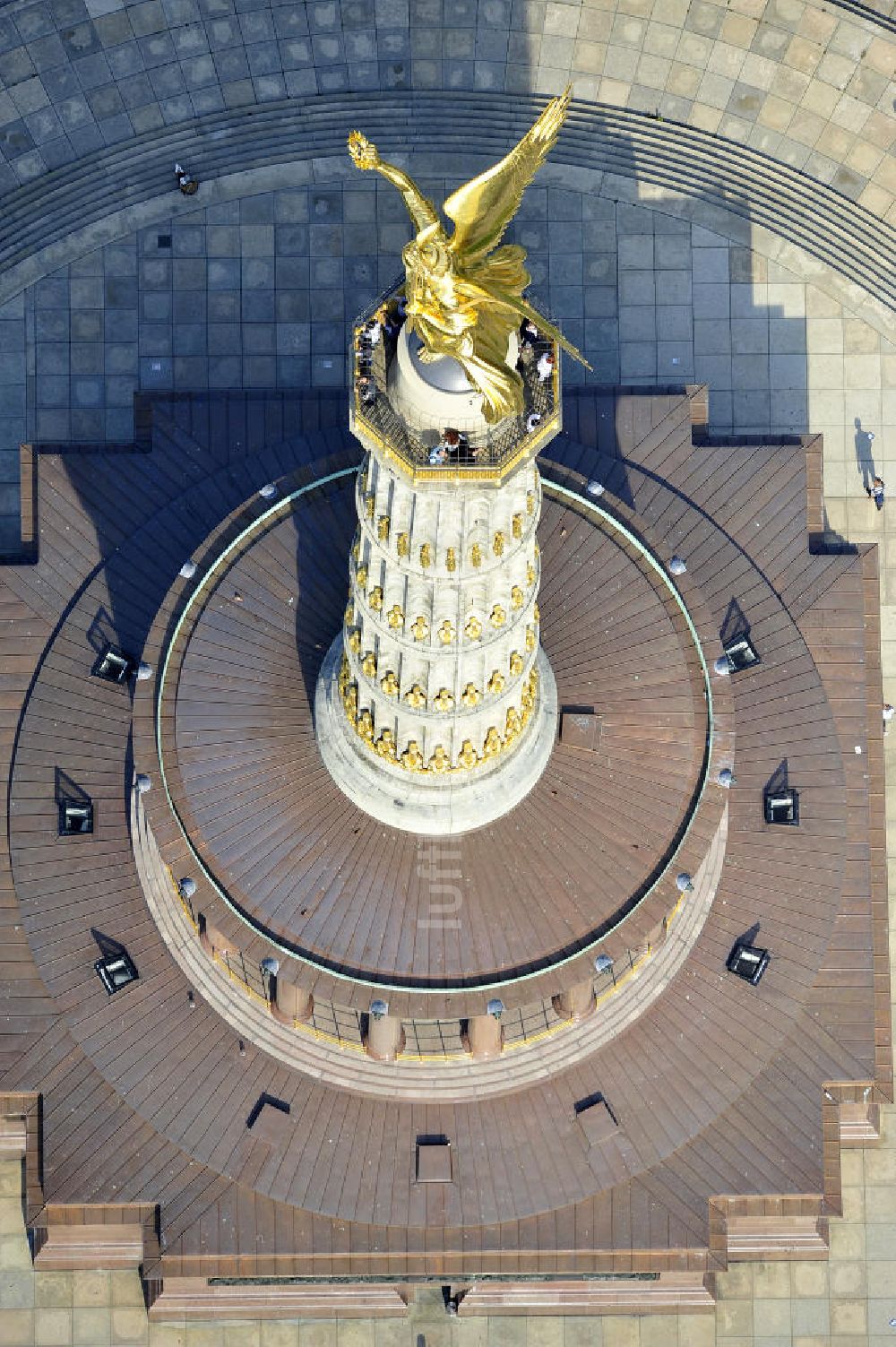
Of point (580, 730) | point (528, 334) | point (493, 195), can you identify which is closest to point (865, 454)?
point (580, 730)

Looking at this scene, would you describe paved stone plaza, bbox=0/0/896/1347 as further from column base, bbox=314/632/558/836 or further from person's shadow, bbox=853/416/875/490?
column base, bbox=314/632/558/836

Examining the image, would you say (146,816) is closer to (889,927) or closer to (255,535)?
(255,535)

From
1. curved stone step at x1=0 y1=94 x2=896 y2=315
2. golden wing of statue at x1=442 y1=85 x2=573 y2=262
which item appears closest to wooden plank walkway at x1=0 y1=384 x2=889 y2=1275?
curved stone step at x1=0 y1=94 x2=896 y2=315

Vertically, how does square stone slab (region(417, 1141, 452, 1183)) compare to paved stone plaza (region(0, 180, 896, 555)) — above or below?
below

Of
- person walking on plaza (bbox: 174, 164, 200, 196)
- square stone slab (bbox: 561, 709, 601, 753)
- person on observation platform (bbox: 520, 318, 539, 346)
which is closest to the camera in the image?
person on observation platform (bbox: 520, 318, 539, 346)

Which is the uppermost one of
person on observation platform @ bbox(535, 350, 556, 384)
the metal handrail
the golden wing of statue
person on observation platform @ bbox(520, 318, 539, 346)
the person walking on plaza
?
the person walking on plaza

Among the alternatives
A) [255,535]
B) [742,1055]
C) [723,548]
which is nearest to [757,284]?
[723,548]

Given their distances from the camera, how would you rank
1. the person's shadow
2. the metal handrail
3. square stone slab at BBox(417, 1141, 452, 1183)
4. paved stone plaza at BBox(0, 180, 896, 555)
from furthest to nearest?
the person's shadow → paved stone plaza at BBox(0, 180, 896, 555) → square stone slab at BBox(417, 1141, 452, 1183) → the metal handrail

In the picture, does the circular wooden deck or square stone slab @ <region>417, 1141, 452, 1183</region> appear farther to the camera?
square stone slab @ <region>417, 1141, 452, 1183</region>
